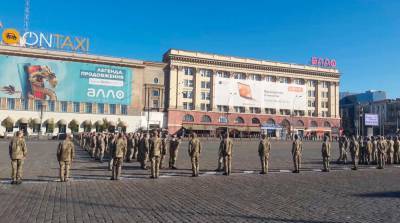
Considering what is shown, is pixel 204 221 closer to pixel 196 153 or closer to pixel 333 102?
pixel 196 153

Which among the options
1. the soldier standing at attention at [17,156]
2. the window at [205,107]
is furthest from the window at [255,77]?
the soldier standing at attention at [17,156]

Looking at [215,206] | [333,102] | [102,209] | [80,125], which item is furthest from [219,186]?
[333,102]

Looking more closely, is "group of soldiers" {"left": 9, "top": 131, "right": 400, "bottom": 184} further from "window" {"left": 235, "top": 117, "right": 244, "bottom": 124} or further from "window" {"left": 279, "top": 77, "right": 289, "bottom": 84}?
"window" {"left": 279, "top": 77, "right": 289, "bottom": 84}

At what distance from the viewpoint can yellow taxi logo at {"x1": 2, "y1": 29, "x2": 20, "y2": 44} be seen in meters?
72.4

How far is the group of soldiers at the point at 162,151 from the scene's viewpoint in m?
14.5

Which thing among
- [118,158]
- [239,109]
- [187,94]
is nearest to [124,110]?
[187,94]

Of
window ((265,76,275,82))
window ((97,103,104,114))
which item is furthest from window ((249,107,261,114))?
window ((97,103,104,114))

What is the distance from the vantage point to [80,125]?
259ft

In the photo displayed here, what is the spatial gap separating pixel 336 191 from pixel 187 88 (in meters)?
76.5

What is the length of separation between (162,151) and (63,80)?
63.1 m

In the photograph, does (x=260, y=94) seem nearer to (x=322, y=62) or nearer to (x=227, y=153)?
(x=322, y=62)

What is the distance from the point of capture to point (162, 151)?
19.4 m

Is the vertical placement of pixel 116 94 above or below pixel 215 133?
above

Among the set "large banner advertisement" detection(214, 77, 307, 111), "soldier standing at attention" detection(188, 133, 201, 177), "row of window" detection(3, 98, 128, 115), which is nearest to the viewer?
"soldier standing at attention" detection(188, 133, 201, 177)
